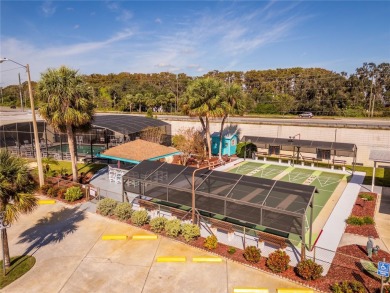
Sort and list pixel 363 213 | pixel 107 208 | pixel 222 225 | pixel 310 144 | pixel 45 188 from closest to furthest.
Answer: pixel 222 225 → pixel 107 208 → pixel 363 213 → pixel 45 188 → pixel 310 144

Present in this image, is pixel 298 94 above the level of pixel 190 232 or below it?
above

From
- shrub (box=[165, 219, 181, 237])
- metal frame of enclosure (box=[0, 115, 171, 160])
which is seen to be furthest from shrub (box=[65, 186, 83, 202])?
metal frame of enclosure (box=[0, 115, 171, 160])

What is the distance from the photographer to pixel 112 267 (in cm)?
1202

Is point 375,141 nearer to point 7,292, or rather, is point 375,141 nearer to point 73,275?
point 73,275

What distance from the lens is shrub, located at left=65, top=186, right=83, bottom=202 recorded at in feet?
65.4

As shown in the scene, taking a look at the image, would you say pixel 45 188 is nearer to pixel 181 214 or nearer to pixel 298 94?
pixel 181 214

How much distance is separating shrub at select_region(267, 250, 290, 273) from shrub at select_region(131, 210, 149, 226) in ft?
24.9

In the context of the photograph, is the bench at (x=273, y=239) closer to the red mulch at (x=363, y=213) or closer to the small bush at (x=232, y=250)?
the small bush at (x=232, y=250)

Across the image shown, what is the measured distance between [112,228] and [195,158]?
17.6 meters

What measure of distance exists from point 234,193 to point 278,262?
4.20 meters

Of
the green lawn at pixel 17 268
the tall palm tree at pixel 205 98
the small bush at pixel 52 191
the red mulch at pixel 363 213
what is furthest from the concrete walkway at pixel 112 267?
the tall palm tree at pixel 205 98

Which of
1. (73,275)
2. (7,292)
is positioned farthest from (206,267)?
(7,292)

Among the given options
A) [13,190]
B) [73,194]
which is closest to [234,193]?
[13,190]

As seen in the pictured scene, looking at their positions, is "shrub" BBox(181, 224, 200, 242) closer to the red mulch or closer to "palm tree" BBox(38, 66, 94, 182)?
the red mulch
